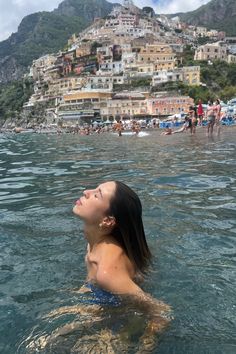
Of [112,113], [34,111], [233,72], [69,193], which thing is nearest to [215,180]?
[69,193]

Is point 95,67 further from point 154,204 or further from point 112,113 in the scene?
point 154,204

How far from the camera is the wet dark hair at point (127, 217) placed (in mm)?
3082

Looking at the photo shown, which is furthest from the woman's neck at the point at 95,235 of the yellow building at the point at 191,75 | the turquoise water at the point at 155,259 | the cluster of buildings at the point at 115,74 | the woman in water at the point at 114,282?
the yellow building at the point at 191,75

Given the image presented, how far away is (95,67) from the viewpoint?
427 feet

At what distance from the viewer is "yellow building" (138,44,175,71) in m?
120

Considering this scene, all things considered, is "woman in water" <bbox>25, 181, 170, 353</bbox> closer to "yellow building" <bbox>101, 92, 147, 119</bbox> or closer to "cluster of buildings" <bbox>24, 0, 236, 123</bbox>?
"cluster of buildings" <bbox>24, 0, 236, 123</bbox>

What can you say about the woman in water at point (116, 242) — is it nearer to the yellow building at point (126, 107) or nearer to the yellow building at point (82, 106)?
the yellow building at point (126, 107)

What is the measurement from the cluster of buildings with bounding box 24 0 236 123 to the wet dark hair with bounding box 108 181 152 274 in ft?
293

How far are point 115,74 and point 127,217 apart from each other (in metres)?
122

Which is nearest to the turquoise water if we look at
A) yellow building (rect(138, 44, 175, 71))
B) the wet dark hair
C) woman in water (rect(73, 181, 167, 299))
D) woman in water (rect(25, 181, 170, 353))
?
woman in water (rect(25, 181, 170, 353))

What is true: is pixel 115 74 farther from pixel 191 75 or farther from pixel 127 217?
pixel 127 217

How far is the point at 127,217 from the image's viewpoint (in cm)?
310

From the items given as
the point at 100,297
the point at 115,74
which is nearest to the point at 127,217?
the point at 100,297

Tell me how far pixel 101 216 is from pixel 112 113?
95541 mm
